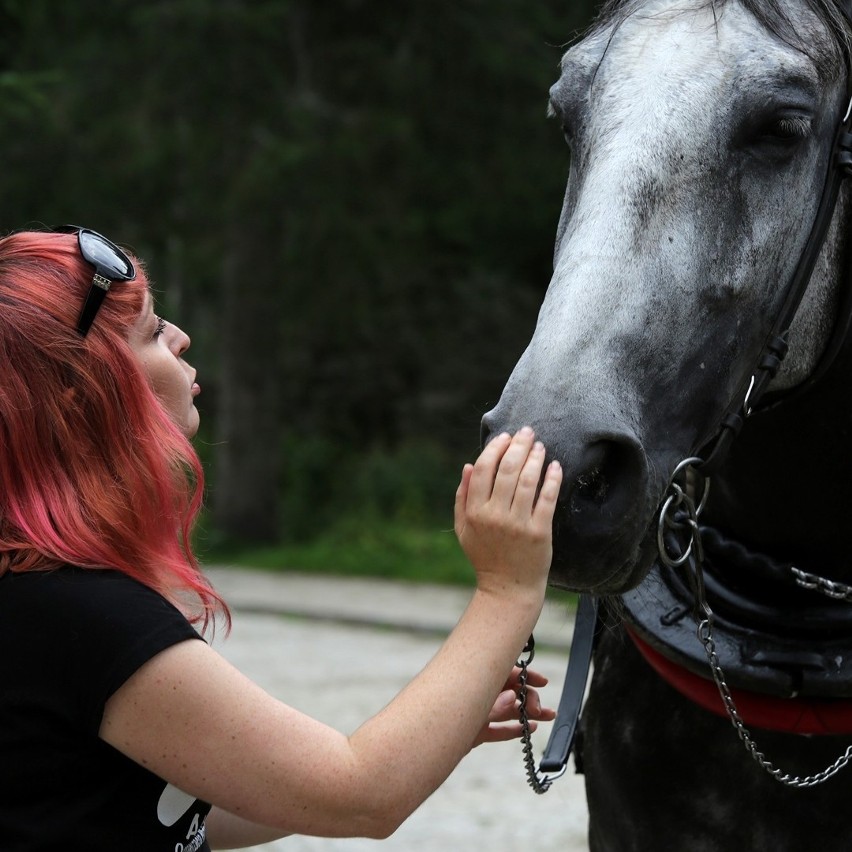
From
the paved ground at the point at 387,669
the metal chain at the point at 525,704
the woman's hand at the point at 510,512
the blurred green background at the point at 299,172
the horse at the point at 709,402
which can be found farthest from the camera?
the blurred green background at the point at 299,172

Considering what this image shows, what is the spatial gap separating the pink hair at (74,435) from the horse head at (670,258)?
1.53 ft

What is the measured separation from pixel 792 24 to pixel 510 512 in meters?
0.82

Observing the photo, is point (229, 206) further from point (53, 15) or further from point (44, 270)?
point (44, 270)

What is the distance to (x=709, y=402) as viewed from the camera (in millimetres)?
1741

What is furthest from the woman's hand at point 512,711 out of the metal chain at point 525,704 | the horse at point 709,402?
the horse at point 709,402

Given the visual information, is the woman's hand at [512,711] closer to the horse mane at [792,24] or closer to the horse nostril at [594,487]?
the horse nostril at [594,487]

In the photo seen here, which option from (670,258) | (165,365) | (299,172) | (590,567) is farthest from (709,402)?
(299,172)

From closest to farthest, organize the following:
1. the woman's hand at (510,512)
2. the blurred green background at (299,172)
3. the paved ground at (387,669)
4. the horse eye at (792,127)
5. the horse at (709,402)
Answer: the woman's hand at (510,512), the horse at (709,402), the horse eye at (792,127), the paved ground at (387,669), the blurred green background at (299,172)

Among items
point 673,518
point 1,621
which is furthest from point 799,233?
point 1,621

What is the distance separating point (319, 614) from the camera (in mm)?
10430

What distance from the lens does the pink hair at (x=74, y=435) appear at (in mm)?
1643

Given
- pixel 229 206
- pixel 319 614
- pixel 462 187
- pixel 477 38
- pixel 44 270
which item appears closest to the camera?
pixel 44 270

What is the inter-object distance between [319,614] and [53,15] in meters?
6.64

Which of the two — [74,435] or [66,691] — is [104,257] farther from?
[66,691]
